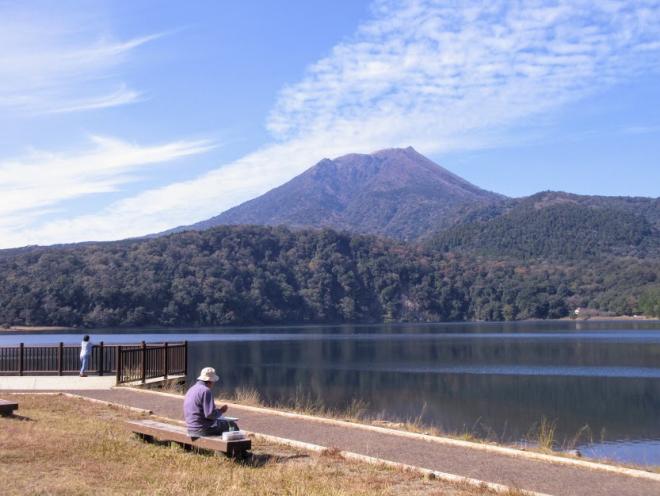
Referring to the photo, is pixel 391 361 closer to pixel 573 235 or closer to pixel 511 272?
pixel 511 272

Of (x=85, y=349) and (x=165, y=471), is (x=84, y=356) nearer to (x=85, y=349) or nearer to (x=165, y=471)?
(x=85, y=349)

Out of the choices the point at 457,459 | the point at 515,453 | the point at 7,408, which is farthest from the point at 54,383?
the point at 515,453

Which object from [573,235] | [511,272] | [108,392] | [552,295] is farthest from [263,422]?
[573,235]

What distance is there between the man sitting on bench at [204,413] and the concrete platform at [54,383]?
10446 millimetres

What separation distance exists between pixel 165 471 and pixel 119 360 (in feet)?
37.3

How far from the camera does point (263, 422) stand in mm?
13188

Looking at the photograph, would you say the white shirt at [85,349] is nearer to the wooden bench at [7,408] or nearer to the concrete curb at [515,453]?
the wooden bench at [7,408]

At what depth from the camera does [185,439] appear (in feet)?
31.9

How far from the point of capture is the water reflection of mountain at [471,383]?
24781 mm

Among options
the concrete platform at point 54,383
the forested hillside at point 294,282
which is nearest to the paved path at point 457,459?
the concrete platform at point 54,383

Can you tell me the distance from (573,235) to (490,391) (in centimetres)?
17592

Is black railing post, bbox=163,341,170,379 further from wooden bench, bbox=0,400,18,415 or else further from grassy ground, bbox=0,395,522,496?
grassy ground, bbox=0,395,522,496

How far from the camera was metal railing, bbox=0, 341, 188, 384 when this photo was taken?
20.6 m

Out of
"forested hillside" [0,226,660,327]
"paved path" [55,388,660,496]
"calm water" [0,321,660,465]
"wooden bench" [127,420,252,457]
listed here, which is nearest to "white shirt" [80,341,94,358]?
"paved path" [55,388,660,496]
